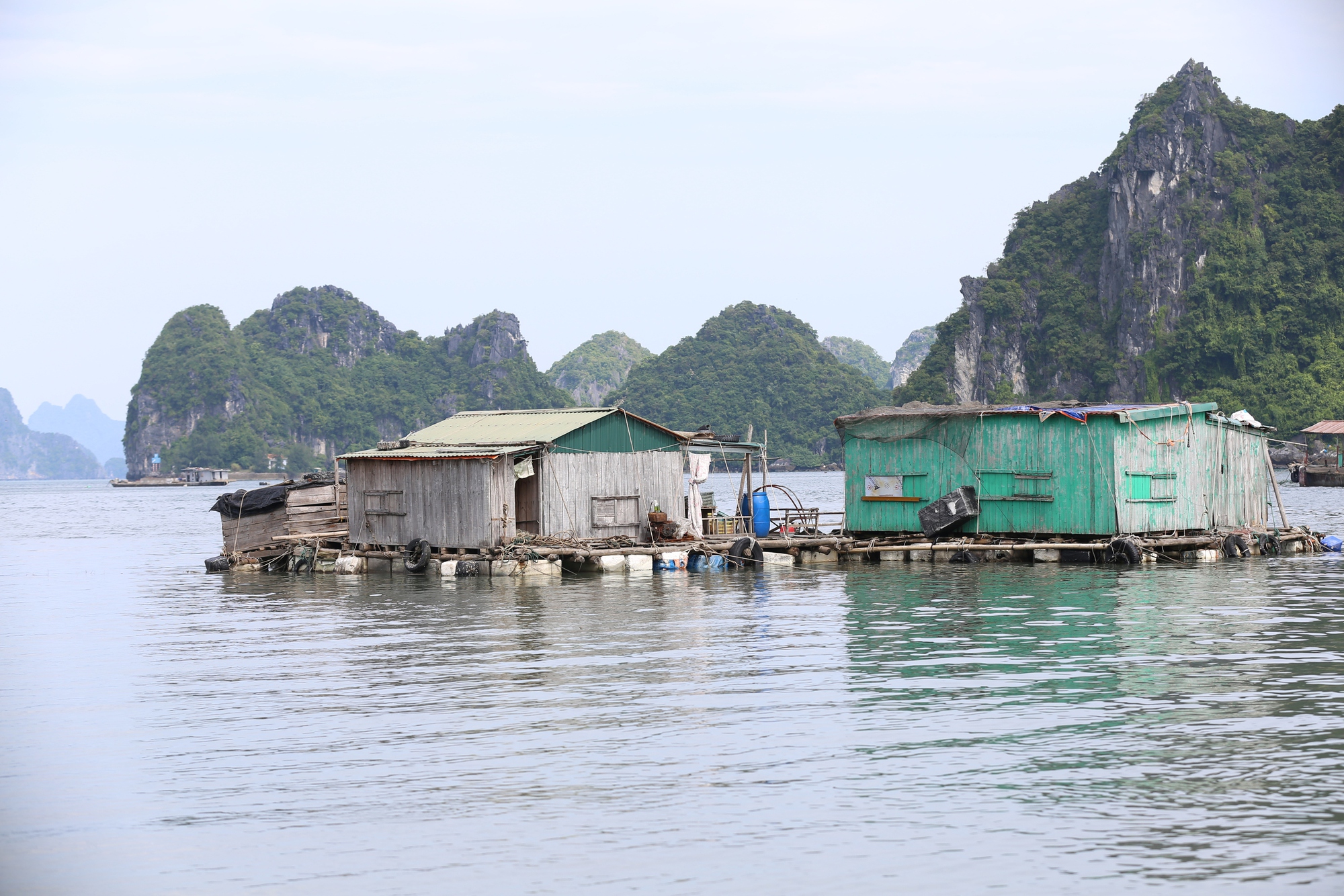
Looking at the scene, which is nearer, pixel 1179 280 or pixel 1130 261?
pixel 1179 280

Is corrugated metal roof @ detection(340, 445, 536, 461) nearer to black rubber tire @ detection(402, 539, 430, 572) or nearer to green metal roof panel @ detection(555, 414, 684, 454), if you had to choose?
green metal roof panel @ detection(555, 414, 684, 454)

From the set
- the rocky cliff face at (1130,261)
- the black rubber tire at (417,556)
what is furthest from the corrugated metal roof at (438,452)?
the rocky cliff face at (1130,261)

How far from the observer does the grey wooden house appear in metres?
32.7

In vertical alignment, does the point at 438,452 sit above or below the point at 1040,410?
below

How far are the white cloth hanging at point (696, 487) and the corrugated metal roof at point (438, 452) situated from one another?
5544 millimetres

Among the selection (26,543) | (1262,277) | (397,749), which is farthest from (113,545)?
(1262,277)

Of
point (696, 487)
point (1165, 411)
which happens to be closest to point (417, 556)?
point (696, 487)

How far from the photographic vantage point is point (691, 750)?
13.3m

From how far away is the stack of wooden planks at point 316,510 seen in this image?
38625mm

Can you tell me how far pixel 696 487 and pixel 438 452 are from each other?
7.53 m

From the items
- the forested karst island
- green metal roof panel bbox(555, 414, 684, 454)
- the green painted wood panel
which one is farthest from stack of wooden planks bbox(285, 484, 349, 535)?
the forested karst island

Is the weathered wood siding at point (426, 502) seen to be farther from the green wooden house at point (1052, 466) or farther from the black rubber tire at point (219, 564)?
the green wooden house at point (1052, 466)

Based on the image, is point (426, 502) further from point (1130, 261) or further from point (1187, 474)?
point (1130, 261)

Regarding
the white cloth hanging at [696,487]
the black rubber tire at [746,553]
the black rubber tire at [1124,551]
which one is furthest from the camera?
the white cloth hanging at [696,487]
